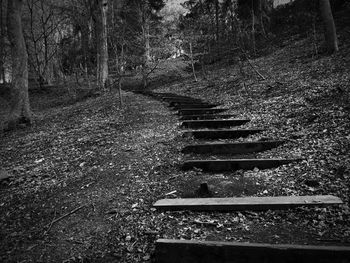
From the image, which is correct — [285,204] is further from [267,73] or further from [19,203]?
[267,73]

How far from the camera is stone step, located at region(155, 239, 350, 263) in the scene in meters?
2.44

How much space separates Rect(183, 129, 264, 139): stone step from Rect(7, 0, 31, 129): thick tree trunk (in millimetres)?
6988

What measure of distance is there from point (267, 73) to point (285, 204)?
36.8ft

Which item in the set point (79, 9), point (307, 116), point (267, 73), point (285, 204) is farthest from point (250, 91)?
point (79, 9)

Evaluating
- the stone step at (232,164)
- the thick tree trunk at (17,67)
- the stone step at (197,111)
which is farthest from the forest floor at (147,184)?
the thick tree trunk at (17,67)

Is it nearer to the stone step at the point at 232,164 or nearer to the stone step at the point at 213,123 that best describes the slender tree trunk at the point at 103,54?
the stone step at the point at 213,123

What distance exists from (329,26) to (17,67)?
41.9 feet

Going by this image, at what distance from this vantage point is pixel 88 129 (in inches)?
325

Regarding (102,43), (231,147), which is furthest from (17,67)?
(231,147)

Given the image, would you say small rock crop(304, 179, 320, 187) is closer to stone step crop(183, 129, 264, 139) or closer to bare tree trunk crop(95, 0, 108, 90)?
stone step crop(183, 129, 264, 139)

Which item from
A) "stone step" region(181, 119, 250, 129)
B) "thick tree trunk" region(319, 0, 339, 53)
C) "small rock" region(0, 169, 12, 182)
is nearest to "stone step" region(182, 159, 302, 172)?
"stone step" region(181, 119, 250, 129)

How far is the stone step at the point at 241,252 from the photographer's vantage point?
244cm

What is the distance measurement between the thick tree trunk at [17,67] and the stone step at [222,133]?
699cm

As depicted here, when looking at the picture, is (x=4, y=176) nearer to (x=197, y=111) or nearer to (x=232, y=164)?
(x=232, y=164)
